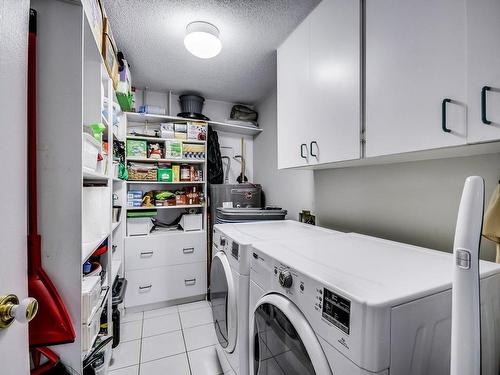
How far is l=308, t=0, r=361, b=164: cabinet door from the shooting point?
110 centimetres

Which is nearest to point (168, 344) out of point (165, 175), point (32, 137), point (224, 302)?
point (224, 302)

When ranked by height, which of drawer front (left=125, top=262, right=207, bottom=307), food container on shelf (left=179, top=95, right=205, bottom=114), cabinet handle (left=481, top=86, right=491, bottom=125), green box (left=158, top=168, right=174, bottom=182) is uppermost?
food container on shelf (left=179, top=95, right=205, bottom=114)

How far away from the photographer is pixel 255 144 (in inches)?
125

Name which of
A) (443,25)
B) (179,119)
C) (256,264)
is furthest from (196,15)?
(256,264)

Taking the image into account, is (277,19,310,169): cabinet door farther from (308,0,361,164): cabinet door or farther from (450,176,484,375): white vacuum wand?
(450,176,484,375): white vacuum wand

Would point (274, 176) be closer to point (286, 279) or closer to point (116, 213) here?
point (116, 213)

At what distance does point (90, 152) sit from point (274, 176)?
75.5 inches

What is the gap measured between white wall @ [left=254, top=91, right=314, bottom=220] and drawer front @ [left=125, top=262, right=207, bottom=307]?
3.83 ft

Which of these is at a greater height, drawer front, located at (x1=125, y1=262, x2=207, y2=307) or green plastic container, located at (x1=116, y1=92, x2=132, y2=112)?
green plastic container, located at (x1=116, y1=92, x2=132, y2=112)

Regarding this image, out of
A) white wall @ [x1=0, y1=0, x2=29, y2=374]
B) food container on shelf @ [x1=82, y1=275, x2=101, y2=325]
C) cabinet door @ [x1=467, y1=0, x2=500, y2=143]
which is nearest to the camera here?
white wall @ [x1=0, y1=0, x2=29, y2=374]

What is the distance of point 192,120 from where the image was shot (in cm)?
264

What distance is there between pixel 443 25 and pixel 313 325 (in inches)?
41.6

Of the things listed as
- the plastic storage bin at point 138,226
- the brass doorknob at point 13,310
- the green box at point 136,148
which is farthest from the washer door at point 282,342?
the green box at point 136,148

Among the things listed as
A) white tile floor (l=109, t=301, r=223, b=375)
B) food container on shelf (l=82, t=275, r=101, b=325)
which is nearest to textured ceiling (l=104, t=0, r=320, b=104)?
food container on shelf (l=82, t=275, r=101, b=325)
